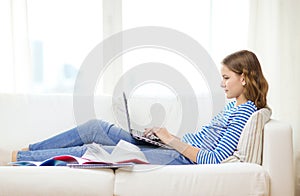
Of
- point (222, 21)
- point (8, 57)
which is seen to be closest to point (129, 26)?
point (222, 21)

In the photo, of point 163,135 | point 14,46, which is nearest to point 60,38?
point 14,46

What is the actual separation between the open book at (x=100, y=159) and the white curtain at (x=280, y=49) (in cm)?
133

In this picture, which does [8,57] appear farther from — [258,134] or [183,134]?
[258,134]

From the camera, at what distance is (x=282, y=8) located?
3.01 metres

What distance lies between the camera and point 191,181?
6.02 ft

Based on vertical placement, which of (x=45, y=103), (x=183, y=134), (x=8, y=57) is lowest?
(x=183, y=134)

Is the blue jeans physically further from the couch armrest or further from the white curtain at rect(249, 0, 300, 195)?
the white curtain at rect(249, 0, 300, 195)

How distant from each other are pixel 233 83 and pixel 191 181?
565 mm

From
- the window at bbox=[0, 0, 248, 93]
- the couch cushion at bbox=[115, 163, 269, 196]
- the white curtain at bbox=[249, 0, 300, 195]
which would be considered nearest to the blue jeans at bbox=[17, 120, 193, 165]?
the couch cushion at bbox=[115, 163, 269, 196]

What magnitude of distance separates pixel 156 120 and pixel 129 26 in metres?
0.78

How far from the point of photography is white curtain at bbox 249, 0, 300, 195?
3.00 metres

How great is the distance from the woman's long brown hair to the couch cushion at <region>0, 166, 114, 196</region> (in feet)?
2.65

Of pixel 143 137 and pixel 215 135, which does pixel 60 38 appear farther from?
pixel 215 135

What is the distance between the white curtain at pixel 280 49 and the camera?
118 inches
